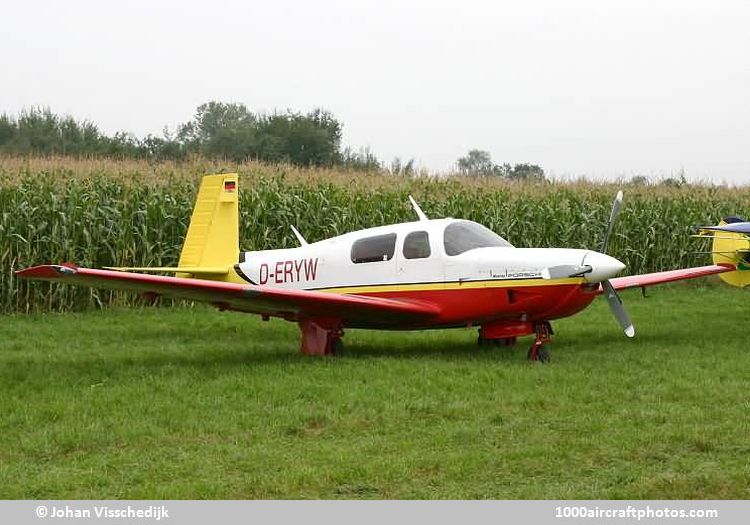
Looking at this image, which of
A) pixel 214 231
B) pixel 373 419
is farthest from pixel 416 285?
pixel 373 419

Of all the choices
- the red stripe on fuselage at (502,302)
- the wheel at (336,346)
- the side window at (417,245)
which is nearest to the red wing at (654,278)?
the red stripe on fuselage at (502,302)

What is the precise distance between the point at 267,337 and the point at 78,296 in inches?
151

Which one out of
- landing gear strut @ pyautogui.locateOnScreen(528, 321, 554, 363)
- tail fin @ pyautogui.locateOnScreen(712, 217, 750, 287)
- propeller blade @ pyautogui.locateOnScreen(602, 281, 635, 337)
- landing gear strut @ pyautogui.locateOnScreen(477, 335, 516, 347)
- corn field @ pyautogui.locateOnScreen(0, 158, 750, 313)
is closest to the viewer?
landing gear strut @ pyautogui.locateOnScreen(528, 321, 554, 363)

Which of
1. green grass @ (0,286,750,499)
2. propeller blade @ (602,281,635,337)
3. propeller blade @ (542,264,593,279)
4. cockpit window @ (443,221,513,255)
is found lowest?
green grass @ (0,286,750,499)

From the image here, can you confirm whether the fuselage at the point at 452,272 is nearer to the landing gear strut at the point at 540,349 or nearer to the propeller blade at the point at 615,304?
the landing gear strut at the point at 540,349

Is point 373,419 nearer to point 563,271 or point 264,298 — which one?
point 264,298

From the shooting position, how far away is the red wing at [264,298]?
32.2 feet

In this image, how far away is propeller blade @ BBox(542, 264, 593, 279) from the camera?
10.6 metres

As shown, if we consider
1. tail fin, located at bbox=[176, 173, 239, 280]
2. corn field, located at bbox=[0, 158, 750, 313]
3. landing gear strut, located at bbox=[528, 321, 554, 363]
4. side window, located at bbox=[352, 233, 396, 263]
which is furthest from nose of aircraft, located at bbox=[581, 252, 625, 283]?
corn field, located at bbox=[0, 158, 750, 313]

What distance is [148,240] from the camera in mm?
17109

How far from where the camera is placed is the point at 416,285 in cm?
1164

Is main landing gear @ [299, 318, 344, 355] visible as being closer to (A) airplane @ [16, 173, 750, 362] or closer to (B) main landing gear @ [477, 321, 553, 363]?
(A) airplane @ [16, 173, 750, 362]

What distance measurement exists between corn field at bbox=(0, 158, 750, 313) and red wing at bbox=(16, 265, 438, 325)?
18.2ft
